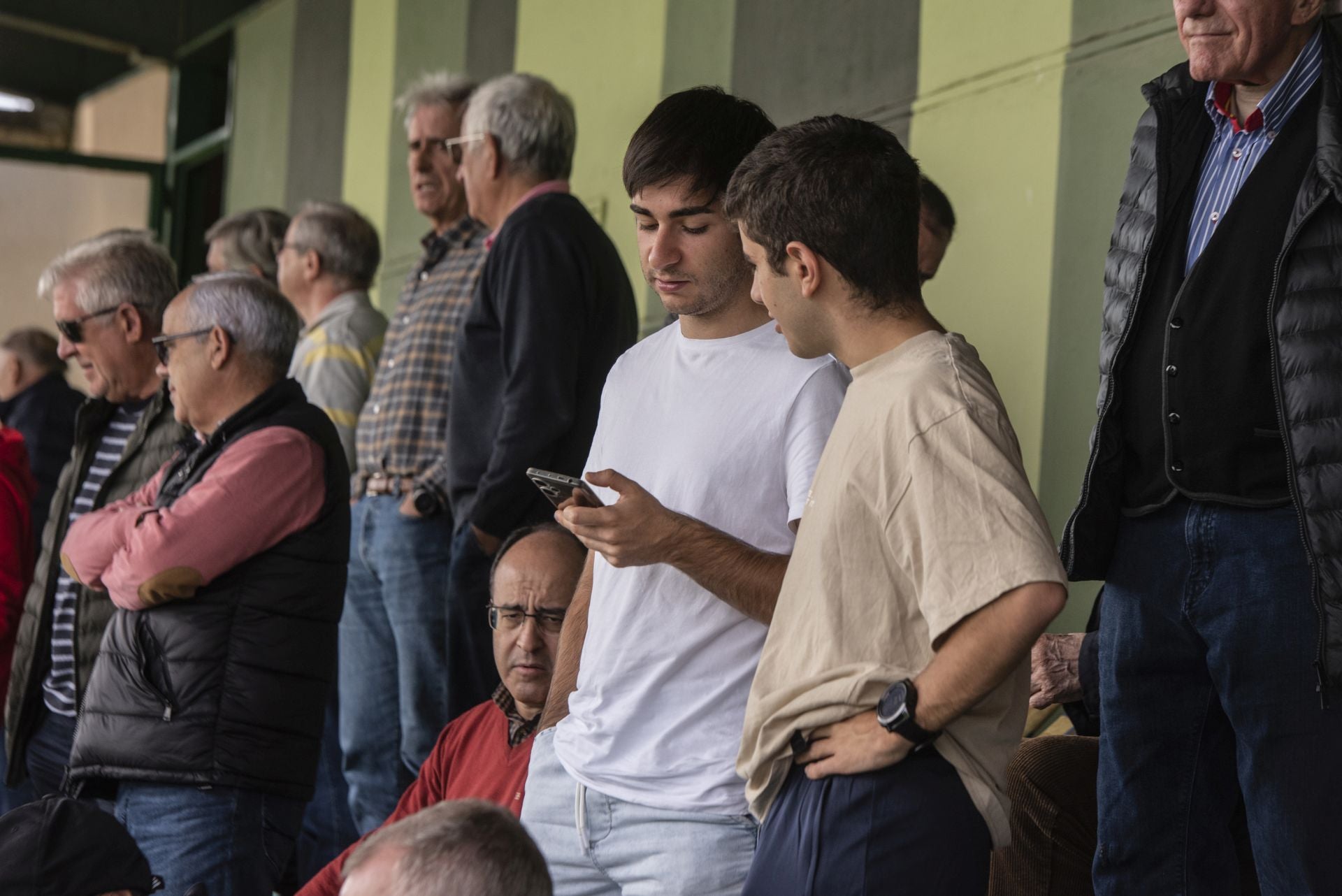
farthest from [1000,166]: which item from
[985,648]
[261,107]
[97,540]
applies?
[261,107]

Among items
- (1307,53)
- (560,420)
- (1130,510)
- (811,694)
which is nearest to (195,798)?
(560,420)

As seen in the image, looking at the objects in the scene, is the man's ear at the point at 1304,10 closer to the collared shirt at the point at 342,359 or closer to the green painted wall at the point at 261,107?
the collared shirt at the point at 342,359

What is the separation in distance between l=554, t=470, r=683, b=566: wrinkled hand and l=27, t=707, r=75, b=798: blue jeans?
1.99 meters

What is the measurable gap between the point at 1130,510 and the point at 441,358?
82.5 inches

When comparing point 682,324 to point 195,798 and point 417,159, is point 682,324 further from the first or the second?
point 417,159

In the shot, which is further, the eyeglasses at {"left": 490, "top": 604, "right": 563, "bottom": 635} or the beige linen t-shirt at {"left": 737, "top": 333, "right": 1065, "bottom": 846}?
the eyeglasses at {"left": 490, "top": 604, "right": 563, "bottom": 635}

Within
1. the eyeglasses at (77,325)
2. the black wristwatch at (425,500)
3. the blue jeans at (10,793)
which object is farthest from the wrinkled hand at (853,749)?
the blue jeans at (10,793)

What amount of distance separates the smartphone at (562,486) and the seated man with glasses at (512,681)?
28.1 inches

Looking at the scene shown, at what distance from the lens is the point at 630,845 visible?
2023mm

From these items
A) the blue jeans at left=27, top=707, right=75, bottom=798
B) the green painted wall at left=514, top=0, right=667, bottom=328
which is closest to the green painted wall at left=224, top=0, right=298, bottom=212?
the green painted wall at left=514, top=0, right=667, bottom=328

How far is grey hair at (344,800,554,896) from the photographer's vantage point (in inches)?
64.0

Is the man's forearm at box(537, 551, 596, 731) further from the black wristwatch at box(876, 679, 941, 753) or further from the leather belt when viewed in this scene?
the leather belt

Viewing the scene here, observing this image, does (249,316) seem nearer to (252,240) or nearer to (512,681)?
(512,681)

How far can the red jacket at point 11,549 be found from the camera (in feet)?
12.6
